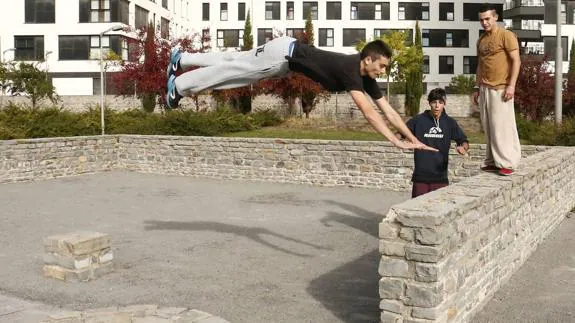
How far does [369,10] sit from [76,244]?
52112mm

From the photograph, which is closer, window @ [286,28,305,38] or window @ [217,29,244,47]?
window @ [286,28,305,38]

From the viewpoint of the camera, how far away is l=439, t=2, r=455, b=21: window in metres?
57.3

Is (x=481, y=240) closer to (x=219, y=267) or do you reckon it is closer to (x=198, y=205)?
(x=219, y=267)

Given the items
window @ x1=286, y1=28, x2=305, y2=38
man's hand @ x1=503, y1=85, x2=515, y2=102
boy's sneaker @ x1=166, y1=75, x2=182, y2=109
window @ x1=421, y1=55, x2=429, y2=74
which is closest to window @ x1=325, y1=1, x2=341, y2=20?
window @ x1=286, y1=28, x2=305, y2=38

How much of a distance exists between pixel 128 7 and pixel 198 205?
1317 inches

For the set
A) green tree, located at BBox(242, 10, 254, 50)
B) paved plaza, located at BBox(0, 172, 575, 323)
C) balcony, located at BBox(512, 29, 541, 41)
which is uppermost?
balcony, located at BBox(512, 29, 541, 41)

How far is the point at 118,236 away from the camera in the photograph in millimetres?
10859

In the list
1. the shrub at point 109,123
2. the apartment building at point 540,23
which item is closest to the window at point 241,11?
the apartment building at point 540,23

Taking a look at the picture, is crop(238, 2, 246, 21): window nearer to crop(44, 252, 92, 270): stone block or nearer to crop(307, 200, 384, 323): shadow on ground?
crop(307, 200, 384, 323): shadow on ground

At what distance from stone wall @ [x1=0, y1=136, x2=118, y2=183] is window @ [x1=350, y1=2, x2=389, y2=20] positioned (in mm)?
38436

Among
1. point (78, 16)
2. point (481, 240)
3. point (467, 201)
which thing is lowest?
point (481, 240)

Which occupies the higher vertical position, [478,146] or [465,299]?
[478,146]

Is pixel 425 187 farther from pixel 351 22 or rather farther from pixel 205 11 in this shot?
pixel 205 11

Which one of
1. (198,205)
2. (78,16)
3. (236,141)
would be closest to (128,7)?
(78,16)
